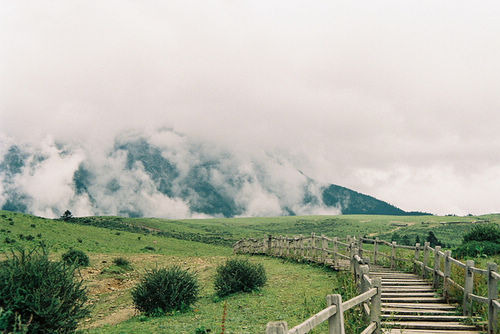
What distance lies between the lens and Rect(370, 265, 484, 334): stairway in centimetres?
887

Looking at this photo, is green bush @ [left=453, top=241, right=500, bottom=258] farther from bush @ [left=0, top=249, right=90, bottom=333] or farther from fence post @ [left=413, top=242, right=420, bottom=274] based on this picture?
bush @ [left=0, top=249, right=90, bottom=333]

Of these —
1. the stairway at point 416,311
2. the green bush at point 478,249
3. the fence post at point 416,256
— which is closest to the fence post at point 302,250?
the green bush at point 478,249

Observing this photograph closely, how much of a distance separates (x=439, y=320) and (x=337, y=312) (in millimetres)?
6366

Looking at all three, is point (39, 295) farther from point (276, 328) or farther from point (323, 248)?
point (323, 248)

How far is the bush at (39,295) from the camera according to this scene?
8.51 m

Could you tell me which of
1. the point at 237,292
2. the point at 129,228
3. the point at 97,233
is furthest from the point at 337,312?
the point at 129,228

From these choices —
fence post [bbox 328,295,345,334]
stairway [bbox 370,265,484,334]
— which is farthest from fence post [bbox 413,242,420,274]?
fence post [bbox 328,295,345,334]

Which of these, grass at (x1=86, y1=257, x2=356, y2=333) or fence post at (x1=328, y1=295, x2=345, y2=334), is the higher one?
fence post at (x1=328, y1=295, x2=345, y2=334)

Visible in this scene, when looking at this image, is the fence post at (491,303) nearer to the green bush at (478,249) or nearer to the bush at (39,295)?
the bush at (39,295)

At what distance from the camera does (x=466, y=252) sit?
22984mm

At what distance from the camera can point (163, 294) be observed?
47.4ft

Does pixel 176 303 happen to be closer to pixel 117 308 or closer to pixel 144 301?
pixel 144 301

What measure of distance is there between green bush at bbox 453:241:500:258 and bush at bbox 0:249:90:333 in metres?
21.6

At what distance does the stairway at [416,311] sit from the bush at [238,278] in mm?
5885
